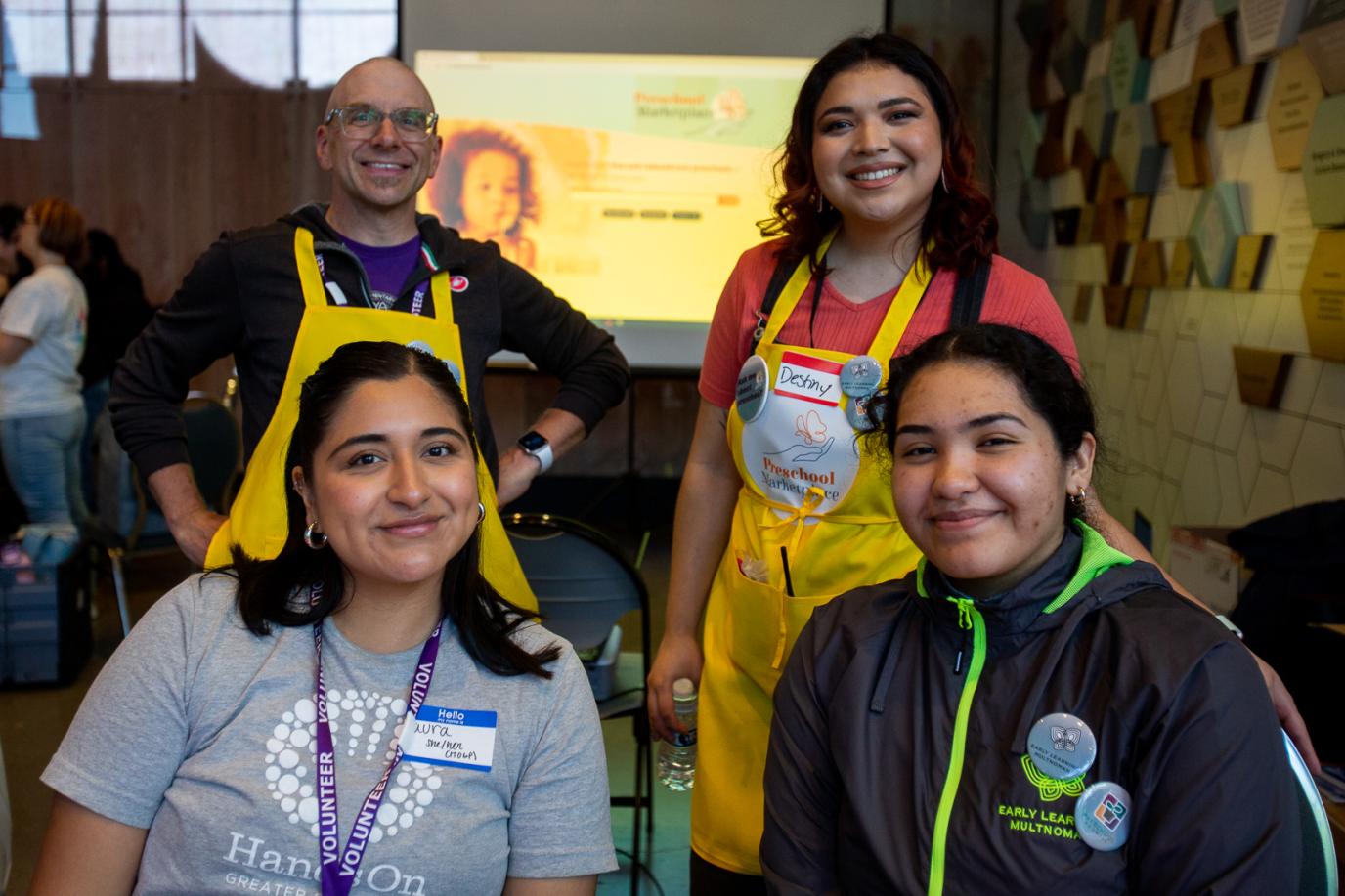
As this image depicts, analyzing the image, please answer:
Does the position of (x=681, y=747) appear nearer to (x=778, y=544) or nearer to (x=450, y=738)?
(x=778, y=544)

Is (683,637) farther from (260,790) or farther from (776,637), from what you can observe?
(260,790)

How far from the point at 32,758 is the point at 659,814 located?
5.72 ft

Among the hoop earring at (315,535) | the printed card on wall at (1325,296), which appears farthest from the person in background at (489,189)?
the hoop earring at (315,535)

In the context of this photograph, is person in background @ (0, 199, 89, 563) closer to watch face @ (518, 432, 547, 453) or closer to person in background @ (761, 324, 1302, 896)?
Result: watch face @ (518, 432, 547, 453)

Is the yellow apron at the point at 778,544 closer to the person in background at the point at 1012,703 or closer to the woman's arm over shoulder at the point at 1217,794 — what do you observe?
the person in background at the point at 1012,703

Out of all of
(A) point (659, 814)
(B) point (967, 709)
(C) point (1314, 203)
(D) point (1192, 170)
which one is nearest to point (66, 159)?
(A) point (659, 814)

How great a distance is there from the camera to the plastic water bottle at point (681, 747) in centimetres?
175

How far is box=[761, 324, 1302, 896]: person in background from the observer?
1.05 metres

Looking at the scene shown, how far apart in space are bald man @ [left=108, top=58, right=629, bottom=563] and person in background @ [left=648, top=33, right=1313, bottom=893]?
1.82 feet

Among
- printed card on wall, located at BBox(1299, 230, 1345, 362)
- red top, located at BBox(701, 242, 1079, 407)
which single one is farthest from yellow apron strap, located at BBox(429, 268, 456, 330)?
printed card on wall, located at BBox(1299, 230, 1345, 362)

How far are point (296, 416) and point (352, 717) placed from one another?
2.24 ft

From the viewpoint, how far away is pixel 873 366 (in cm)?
153

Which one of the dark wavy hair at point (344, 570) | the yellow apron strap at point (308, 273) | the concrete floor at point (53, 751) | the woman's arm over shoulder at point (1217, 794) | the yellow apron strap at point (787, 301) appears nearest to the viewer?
the woman's arm over shoulder at point (1217, 794)

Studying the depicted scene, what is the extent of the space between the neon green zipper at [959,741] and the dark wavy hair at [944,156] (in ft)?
1.82
